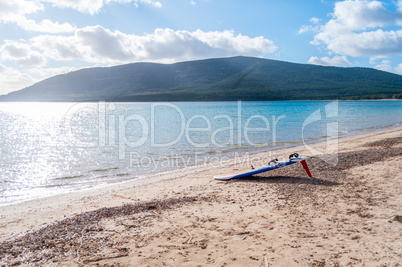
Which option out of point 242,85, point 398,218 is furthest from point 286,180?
point 242,85

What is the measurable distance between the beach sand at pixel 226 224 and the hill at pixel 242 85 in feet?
462

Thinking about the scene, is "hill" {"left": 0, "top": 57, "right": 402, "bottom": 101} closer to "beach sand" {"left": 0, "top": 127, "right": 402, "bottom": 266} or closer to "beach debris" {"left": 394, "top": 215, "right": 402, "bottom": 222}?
"beach sand" {"left": 0, "top": 127, "right": 402, "bottom": 266}

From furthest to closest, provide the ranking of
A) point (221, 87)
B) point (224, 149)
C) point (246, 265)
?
point (221, 87) < point (224, 149) < point (246, 265)

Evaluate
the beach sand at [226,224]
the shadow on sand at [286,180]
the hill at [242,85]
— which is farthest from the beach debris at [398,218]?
the hill at [242,85]

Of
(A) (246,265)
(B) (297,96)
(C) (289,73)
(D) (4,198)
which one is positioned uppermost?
(C) (289,73)

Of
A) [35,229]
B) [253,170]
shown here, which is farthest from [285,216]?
[35,229]

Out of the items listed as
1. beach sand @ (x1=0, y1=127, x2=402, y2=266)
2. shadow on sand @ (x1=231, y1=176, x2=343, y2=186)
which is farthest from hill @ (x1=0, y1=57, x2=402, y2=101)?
beach sand @ (x1=0, y1=127, x2=402, y2=266)

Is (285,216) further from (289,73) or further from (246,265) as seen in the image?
(289,73)

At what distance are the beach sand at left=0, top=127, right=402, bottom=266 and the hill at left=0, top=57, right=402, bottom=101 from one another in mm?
140933

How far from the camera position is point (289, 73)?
595ft

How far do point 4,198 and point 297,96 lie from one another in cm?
14919

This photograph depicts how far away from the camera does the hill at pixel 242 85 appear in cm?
15138

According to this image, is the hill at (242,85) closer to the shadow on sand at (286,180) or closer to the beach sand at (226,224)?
the shadow on sand at (286,180)

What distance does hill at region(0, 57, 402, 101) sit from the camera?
151 metres
